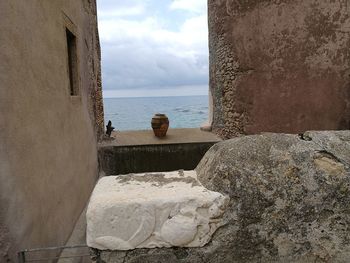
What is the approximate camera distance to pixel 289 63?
241 inches

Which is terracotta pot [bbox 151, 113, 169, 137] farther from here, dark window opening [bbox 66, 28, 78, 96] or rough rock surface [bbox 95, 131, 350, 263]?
rough rock surface [bbox 95, 131, 350, 263]

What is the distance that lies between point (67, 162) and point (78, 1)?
8.93 feet

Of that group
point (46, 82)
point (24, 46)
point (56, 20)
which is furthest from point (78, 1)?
point (24, 46)

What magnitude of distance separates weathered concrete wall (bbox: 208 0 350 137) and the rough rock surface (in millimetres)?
4995

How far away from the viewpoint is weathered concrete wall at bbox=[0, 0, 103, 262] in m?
2.03

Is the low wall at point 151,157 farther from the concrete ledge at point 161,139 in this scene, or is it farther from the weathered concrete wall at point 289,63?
the weathered concrete wall at point 289,63

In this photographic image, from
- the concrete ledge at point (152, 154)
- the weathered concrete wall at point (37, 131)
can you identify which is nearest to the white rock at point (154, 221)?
the weathered concrete wall at point (37, 131)

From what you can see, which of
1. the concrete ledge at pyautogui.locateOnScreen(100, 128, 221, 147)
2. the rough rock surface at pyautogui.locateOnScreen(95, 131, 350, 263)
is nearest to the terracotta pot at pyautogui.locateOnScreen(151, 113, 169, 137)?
the concrete ledge at pyautogui.locateOnScreen(100, 128, 221, 147)

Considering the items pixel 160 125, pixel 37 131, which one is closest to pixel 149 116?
pixel 160 125

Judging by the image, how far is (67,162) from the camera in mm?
3551

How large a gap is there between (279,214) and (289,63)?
5325 mm

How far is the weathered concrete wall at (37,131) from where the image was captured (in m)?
2.03

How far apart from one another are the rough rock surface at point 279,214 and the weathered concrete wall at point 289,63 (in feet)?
16.4

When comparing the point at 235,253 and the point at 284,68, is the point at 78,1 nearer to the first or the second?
the point at 284,68
